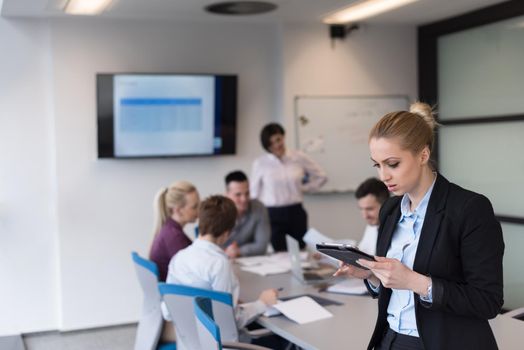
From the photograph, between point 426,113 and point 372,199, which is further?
point 372,199

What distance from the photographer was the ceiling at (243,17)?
5.23m

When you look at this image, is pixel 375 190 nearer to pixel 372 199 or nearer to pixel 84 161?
pixel 372 199

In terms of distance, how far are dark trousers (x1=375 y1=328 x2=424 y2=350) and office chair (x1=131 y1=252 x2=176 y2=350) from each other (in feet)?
5.81

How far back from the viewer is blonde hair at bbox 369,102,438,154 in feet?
6.46

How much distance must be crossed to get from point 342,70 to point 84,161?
2.57 metres

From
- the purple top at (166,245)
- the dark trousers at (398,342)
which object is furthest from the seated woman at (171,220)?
the dark trousers at (398,342)

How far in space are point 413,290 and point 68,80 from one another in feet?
15.0

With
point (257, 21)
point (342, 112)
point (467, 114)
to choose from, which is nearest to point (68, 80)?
point (257, 21)

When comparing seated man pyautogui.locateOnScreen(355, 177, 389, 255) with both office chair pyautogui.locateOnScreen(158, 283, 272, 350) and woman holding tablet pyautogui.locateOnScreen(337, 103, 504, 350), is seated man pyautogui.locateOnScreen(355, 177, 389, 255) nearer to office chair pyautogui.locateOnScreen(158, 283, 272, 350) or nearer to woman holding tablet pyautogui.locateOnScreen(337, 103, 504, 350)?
office chair pyautogui.locateOnScreen(158, 283, 272, 350)

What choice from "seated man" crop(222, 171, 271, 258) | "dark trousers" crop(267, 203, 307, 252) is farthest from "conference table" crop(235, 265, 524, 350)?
"dark trousers" crop(267, 203, 307, 252)

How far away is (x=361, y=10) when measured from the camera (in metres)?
5.73

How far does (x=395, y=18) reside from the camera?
6277 mm

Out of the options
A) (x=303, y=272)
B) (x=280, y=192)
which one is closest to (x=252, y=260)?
(x=303, y=272)

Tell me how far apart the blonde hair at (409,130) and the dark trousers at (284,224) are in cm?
393
